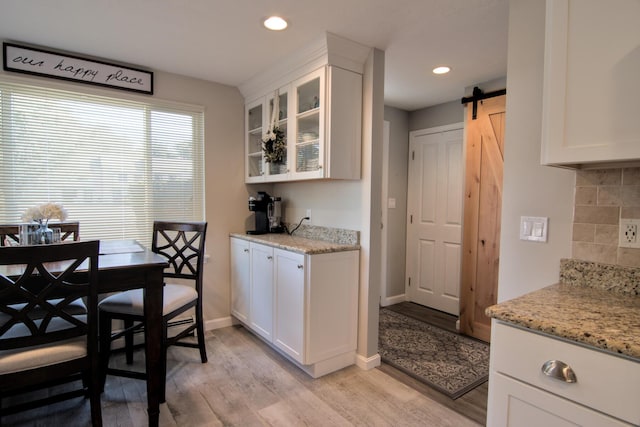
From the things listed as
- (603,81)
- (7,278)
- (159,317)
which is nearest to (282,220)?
(159,317)

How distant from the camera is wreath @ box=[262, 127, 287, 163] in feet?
9.43

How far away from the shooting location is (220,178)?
10.9ft

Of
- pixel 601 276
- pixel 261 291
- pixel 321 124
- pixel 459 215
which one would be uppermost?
pixel 321 124

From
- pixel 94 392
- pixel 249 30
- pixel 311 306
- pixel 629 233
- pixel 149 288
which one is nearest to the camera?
pixel 629 233

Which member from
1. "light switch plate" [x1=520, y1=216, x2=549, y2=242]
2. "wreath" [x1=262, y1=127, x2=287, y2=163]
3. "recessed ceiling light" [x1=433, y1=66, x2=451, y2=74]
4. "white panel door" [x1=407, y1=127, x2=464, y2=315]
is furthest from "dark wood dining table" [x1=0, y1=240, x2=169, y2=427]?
"white panel door" [x1=407, y1=127, x2=464, y2=315]

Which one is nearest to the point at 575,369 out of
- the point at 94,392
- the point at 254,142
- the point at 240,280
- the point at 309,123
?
the point at 94,392

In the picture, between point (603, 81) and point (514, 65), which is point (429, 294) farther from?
point (603, 81)

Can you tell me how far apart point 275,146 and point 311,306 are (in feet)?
4.51

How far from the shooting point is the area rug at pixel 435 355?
2.38 meters

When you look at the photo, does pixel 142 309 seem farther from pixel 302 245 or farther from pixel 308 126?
pixel 308 126

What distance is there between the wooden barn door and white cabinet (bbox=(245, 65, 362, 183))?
1.29 m

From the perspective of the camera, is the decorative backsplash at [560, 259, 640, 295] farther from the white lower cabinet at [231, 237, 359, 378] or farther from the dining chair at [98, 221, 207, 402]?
the dining chair at [98, 221, 207, 402]

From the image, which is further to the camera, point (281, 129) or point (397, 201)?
point (397, 201)

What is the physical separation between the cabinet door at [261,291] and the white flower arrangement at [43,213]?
4.48ft
